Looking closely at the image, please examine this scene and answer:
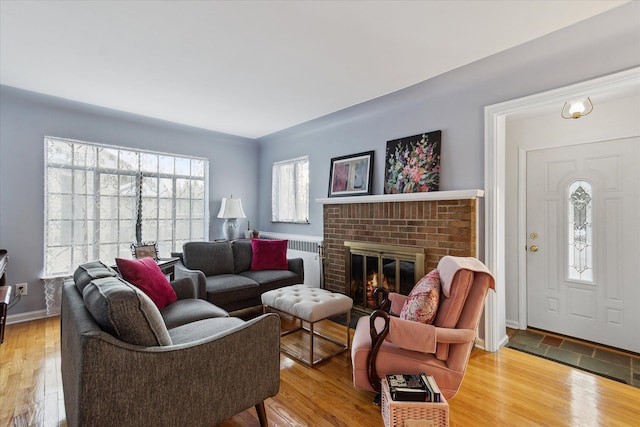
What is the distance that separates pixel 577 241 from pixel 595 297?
1.67 feet

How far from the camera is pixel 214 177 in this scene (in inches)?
188

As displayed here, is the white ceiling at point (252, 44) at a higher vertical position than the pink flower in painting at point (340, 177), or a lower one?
higher

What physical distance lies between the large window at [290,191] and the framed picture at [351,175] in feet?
2.02

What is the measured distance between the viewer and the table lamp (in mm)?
4504

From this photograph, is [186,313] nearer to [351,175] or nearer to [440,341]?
[440,341]

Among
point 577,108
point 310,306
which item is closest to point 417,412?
point 310,306

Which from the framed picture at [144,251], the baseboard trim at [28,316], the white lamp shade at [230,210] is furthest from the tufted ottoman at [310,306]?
the baseboard trim at [28,316]

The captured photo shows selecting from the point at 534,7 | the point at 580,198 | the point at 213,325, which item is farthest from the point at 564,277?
the point at 213,325

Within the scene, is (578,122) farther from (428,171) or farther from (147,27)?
(147,27)

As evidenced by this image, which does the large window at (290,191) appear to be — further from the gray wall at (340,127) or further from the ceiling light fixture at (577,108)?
the ceiling light fixture at (577,108)

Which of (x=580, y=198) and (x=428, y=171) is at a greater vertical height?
(x=428, y=171)

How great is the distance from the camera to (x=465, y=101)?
2814 mm

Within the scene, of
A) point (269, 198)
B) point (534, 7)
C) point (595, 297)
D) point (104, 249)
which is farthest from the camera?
point (269, 198)

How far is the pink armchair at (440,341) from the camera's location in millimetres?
1732
